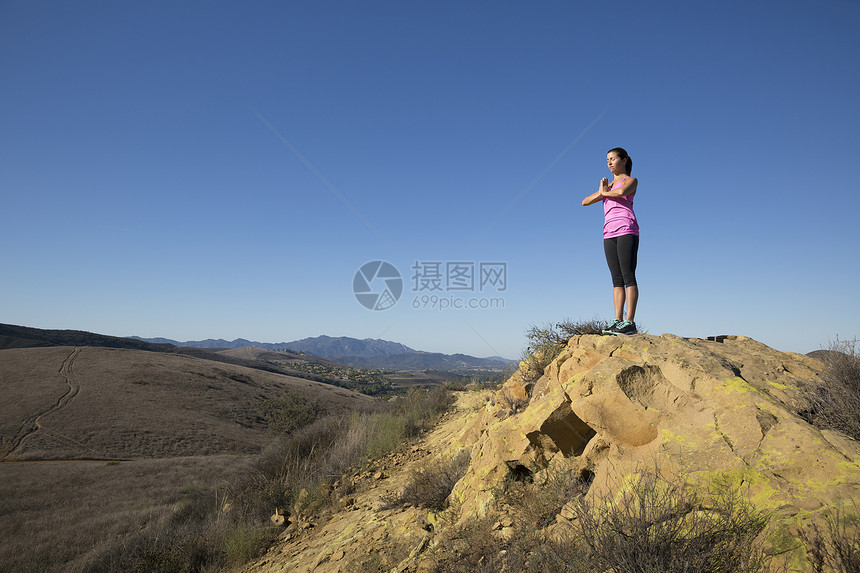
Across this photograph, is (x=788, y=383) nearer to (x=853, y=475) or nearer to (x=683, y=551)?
(x=853, y=475)

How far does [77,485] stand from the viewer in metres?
15.2

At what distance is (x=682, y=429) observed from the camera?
10.2 ft

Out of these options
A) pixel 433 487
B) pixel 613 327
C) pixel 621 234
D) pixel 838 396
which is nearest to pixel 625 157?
pixel 621 234

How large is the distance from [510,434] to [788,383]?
2.66 meters

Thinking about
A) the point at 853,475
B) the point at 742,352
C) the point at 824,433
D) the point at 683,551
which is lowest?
the point at 683,551

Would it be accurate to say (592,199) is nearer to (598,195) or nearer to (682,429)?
(598,195)

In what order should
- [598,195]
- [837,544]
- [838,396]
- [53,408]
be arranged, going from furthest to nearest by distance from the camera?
[53,408] < [598,195] < [838,396] < [837,544]

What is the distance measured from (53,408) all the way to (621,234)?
37.6 m

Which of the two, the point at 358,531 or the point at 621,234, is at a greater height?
the point at 621,234

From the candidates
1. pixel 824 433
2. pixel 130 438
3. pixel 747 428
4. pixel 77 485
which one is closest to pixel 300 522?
pixel 747 428

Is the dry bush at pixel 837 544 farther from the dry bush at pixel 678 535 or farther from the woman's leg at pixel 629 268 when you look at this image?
the woman's leg at pixel 629 268

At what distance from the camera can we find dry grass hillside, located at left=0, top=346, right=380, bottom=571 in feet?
31.9

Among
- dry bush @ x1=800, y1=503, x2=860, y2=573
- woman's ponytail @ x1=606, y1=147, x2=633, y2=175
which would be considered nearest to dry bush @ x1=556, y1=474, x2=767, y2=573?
dry bush @ x1=800, y1=503, x2=860, y2=573

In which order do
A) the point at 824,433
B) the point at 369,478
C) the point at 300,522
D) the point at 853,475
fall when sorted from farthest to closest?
the point at 369,478 → the point at 300,522 → the point at 824,433 → the point at 853,475
